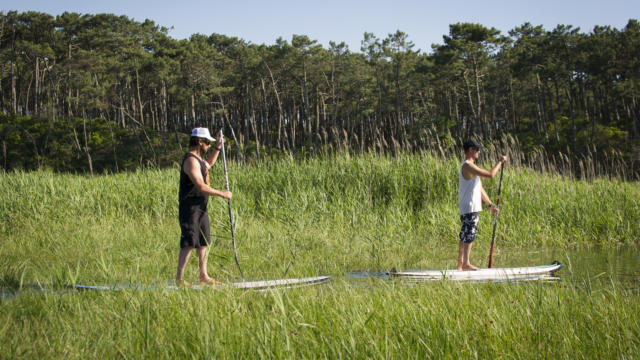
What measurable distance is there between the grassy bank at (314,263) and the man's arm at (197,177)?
3.23 feet

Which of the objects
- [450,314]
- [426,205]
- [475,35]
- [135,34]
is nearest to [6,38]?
[135,34]

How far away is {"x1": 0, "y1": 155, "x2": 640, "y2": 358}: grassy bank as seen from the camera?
272cm

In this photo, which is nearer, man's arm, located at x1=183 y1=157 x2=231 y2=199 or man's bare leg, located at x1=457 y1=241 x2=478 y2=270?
man's arm, located at x1=183 y1=157 x2=231 y2=199

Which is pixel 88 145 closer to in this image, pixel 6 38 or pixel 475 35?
pixel 6 38

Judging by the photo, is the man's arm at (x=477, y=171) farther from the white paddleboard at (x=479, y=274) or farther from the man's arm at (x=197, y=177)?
the man's arm at (x=197, y=177)

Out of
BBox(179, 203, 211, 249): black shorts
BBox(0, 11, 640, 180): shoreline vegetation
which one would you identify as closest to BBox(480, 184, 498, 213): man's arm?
BBox(179, 203, 211, 249): black shorts

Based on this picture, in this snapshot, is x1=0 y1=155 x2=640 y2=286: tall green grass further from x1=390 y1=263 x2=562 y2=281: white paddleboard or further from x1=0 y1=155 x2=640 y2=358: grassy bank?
x1=390 y1=263 x2=562 y2=281: white paddleboard

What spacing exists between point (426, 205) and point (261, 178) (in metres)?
3.92

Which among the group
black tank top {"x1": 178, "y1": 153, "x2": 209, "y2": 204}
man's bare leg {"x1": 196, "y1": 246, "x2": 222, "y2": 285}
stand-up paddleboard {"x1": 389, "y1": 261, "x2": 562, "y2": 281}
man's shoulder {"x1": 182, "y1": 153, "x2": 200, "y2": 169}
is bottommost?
stand-up paddleboard {"x1": 389, "y1": 261, "x2": 562, "y2": 281}

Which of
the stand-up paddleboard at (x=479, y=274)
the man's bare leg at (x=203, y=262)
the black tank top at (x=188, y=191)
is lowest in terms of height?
the stand-up paddleboard at (x=479, y=274)

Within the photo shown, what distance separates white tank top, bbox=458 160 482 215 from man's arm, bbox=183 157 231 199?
3.12 metres

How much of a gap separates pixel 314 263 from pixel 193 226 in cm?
187

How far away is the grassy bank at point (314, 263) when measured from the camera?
272 centimetres

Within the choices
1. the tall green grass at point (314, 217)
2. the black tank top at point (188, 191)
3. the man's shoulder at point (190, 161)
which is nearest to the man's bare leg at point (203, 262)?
the black tank top at point (188, 191)
